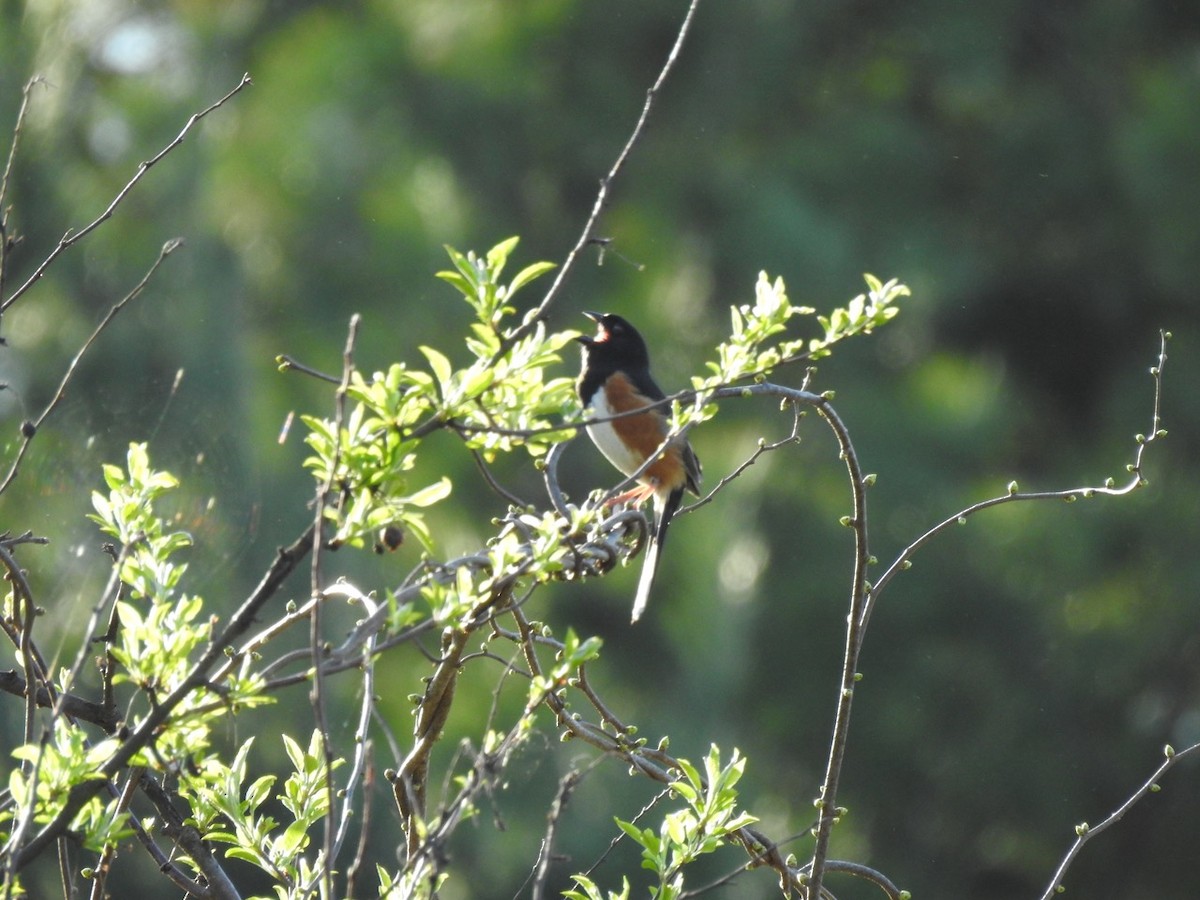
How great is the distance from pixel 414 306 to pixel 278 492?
206cm

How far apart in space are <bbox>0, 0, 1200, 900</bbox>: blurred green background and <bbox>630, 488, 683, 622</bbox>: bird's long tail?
277 centimetres

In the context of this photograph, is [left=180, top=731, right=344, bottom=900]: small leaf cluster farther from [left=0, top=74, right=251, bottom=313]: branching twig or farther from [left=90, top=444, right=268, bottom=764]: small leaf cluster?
[left=0, top=74, right=251, bottom=313]: branching twig

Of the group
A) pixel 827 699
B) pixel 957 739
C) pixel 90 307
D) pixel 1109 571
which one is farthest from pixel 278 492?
pixel 1109 571

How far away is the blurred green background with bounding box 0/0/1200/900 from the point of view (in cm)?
827

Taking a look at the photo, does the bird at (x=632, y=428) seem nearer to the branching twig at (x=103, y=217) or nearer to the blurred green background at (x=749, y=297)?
the branching twig at (x=103, y=217)

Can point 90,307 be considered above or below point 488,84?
below

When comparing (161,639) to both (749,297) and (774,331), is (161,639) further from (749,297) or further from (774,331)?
(749,297)

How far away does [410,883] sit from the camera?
4.43 ft

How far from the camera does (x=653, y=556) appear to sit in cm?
334

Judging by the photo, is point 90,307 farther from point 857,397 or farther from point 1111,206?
point 1111,206

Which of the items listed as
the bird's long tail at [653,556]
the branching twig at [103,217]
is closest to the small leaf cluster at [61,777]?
the branching twig at [103,217]

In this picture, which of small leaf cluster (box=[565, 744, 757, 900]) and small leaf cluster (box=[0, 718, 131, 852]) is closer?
small leaf cluster (box=[0, 718, 131, 852])

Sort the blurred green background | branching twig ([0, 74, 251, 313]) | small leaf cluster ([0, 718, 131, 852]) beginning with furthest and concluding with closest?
the blurred green background, branching twig ([0, 74, 251, 313]), small leaf cluster ([0, 718, 131, 852])


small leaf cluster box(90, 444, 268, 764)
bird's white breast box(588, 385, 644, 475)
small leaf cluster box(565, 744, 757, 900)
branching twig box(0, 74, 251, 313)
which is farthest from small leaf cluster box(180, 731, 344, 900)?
bird's white breast box(588, 385, 644, 475)
